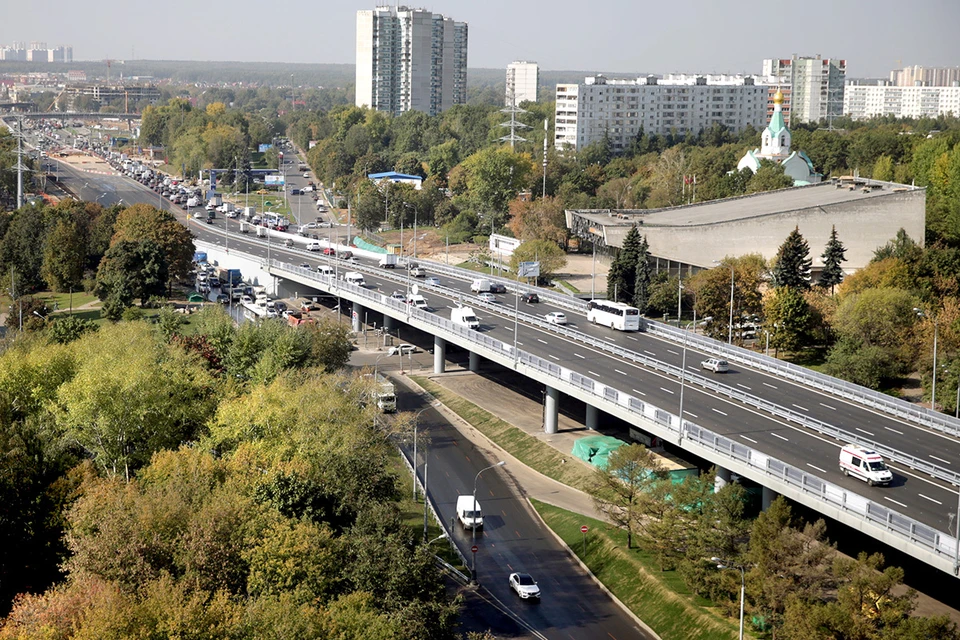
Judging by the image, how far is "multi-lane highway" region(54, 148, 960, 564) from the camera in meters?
33.5

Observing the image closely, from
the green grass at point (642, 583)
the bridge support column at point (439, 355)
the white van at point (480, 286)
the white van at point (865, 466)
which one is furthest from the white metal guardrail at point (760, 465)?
the white van at point (480, 286)

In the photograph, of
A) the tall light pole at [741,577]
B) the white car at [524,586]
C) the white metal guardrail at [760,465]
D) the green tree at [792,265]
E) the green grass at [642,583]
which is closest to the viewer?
the white metal guardrail at [760,465]

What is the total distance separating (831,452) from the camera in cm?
3684

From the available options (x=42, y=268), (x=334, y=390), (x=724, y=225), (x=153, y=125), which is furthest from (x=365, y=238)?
(x=153, y=125)

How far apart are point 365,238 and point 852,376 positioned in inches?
2461

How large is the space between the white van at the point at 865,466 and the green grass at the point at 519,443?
9881 millimetres

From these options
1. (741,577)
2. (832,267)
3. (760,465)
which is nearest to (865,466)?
(760,465)

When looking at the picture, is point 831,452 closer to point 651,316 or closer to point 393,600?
point 393,600

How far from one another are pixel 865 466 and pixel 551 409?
1739 centimetres

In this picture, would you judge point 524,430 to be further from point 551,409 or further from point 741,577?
point 741,577

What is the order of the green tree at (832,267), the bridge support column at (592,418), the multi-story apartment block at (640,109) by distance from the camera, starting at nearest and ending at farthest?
the bridge support column at (592,418) → the green tree at (832,267) → the multi-story apartment block at (640,109)

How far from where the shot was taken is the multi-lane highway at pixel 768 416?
3347 centimetres

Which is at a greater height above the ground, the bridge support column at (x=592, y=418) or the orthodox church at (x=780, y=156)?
the orthodox church at (x=780, y=156)

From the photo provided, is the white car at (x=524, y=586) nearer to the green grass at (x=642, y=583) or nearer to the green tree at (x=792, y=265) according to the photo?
the green grass at (x=642, y=583)
